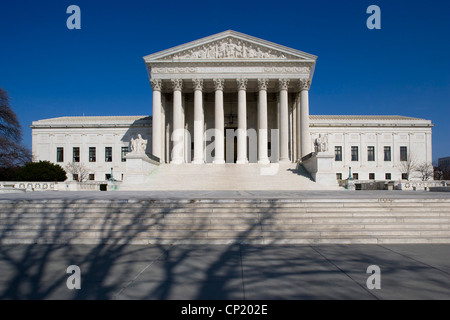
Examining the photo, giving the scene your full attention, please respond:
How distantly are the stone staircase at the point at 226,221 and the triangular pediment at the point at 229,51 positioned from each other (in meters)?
31.3

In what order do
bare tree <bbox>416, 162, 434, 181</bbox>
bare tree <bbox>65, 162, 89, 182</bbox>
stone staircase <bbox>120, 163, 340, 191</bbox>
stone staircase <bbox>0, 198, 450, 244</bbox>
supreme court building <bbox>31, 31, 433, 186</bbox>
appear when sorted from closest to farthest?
stone staircase <bbox>0, 198, 450, 244</bbox>
stone staircase <bbox>120, 163, 340, 191</bbox>
supreme court building <bbox>31, 31, 433, 186</bbox>
bare tree <bbox>416, 162, 434, 181</bbox>
bare tree <bbox>65, 162, 89, 182</bbox>

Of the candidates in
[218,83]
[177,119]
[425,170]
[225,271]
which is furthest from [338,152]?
[225,271]

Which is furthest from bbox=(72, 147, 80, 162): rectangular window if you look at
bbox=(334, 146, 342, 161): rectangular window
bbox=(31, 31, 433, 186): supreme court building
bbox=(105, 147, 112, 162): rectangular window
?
bbox=(334, 146, 342, 161): rectangular window

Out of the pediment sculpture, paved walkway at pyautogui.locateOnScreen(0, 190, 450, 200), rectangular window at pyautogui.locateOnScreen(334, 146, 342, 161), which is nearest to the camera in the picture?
paved walkway at pyautogui.locateOnScreen(0, 190, 450, 200)

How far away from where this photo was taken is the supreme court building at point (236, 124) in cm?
3872

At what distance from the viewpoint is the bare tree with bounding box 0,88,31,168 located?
1560 inches

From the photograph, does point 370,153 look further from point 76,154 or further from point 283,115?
point 76,154

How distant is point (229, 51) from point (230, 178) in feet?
62.8

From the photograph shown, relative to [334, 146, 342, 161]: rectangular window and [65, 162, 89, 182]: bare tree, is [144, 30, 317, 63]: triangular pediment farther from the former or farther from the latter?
[65, 162, 89, 182]: bare tree

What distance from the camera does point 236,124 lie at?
4731 cm

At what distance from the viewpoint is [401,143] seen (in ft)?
187

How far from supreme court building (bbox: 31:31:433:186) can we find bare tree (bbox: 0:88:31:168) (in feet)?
45.8
